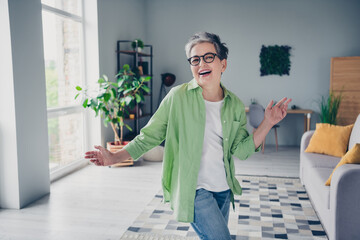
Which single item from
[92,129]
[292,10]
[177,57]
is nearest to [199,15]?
[177,57]

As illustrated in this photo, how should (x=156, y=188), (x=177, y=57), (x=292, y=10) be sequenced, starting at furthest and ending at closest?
(x=177, y=57) → (x=292, y=10) → (x=156, y=188)

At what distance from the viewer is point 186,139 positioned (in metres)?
1.47

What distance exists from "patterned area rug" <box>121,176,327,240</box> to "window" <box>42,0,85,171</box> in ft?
5.24

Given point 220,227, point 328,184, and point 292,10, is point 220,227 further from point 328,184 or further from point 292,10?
point 292,10

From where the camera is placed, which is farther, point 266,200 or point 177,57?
point 177,57

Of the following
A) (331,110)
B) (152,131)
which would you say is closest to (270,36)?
(331,110)

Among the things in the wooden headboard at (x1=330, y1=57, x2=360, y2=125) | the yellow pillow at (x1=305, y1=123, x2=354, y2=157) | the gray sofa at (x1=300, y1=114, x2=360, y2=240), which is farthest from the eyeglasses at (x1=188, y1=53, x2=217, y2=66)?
the wooden headboard at (x1=330, y1=57, x2=360, y2=125)

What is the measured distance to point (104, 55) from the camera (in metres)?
5.00

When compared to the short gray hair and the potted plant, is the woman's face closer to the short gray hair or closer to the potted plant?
the short gray hair

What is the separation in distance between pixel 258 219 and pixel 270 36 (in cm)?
433

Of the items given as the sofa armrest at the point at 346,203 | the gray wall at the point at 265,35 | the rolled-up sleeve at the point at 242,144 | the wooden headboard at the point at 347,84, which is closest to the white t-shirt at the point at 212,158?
the rolled-up sleeve at the point at 242,144

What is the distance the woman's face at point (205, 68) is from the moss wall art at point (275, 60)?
517cm

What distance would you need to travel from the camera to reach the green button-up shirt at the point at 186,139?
145 cm

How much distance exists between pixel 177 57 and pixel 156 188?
11.7 ft
